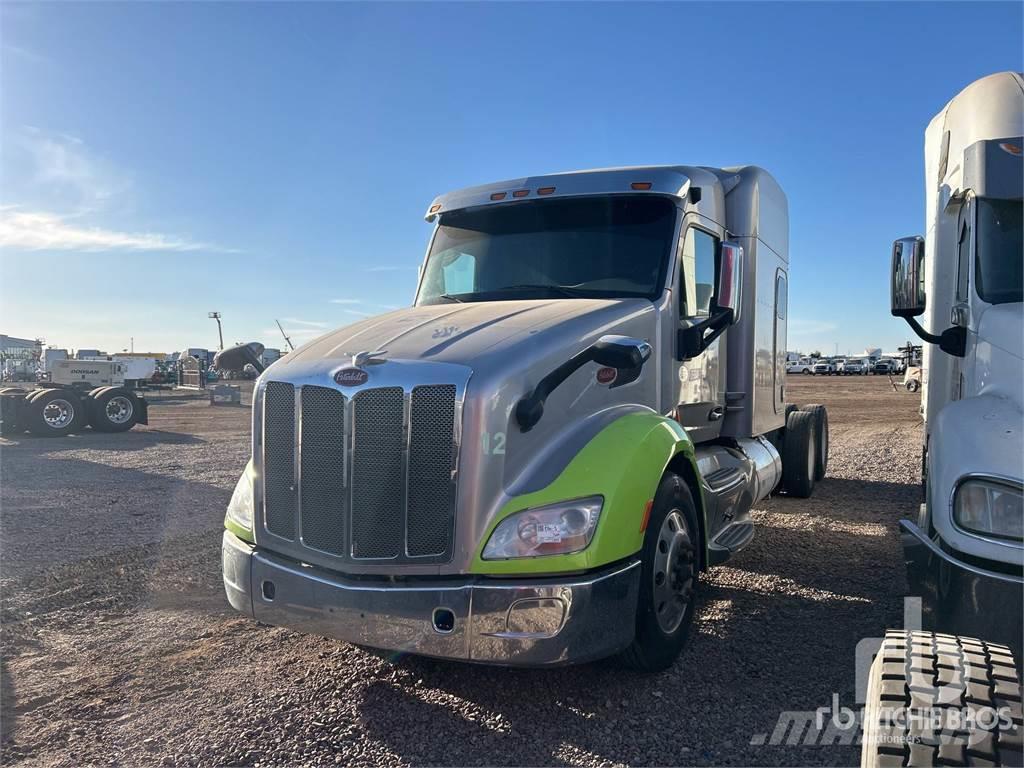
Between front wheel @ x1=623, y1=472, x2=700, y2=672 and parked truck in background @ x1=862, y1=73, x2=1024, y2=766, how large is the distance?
1.11 meters

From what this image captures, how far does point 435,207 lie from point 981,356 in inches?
146

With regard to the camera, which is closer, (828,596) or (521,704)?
(521,704)

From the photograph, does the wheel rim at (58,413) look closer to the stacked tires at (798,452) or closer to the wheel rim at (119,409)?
the wheel rim at (119,409)

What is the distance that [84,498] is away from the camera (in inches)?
393

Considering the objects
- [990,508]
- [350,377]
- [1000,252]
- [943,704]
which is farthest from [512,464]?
[1000,252]

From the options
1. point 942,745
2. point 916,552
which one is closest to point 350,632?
point 942,745

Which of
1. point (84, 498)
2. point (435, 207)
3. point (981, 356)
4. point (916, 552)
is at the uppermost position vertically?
point (435, 207)

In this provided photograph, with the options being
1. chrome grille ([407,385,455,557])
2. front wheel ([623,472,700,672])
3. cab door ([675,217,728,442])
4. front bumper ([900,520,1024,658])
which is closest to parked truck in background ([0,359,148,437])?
cab door ([675,217,728,442])

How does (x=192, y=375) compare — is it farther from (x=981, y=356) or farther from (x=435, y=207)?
(x=981, y=356)

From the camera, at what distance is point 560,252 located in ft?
16.6

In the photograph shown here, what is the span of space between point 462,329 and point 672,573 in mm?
1717

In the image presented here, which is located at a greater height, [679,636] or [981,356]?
[981,356]

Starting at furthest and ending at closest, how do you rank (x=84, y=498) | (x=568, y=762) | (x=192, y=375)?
(x=192, y=375), (x=84, y=498), (x=568, y=762)

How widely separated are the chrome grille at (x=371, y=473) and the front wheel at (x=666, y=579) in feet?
3.45
